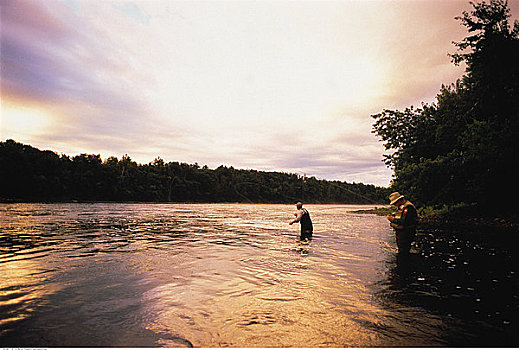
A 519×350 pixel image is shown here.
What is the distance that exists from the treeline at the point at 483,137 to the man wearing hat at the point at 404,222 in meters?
21.3

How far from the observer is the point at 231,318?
17.7 ft

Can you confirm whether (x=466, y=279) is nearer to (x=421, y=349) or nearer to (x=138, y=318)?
(x=421, y=349)

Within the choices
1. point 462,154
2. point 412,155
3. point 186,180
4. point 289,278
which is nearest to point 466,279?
point 289,278

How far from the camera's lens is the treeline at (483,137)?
25422 mm

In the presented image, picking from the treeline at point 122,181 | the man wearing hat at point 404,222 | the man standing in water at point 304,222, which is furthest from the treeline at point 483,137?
the man wearing hat at point 404,222

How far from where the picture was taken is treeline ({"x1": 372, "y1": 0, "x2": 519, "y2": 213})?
2542 cm

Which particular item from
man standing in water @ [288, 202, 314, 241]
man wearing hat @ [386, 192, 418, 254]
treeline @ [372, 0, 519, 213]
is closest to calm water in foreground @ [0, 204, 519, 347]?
man wearing hat @ [386, 192, 418, 254]

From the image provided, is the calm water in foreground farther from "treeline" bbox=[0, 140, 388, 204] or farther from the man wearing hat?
"treeline" bbox=[0, 140, 388, 204]

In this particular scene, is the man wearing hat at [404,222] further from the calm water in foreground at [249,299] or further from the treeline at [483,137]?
the treeline at [483,137]

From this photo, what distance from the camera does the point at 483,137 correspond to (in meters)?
25.2

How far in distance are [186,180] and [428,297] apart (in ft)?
463

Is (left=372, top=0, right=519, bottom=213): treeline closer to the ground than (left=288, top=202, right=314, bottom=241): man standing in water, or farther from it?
farther from it

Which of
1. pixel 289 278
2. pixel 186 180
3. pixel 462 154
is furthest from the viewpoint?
pixel 186 180

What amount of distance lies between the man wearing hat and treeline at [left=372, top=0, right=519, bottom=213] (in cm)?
2135
